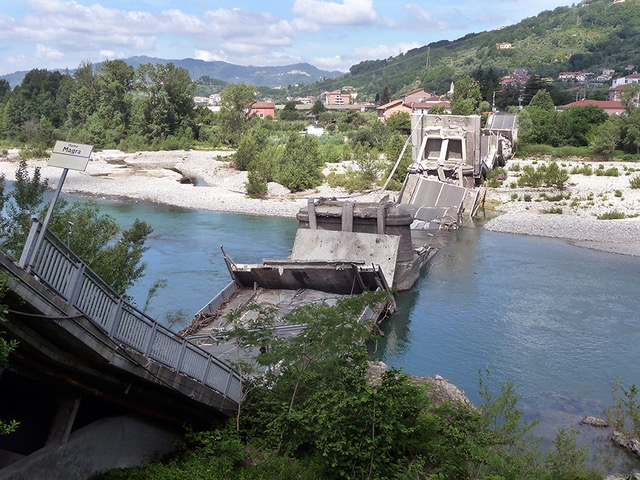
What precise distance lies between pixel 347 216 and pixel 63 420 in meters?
14.7

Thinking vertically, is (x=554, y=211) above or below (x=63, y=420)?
below

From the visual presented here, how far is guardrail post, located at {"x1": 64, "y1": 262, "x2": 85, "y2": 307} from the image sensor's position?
7836mm

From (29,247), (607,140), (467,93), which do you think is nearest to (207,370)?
(29,247)

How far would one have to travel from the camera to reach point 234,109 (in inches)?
3159

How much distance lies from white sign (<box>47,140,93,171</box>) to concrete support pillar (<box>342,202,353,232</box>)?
→ 1520 cm

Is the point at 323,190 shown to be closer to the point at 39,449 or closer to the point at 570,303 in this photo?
the point at 570,303

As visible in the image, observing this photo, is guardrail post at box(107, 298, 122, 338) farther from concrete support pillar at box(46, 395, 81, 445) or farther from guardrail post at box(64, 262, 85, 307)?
concrete support pillar at box(46, 395, 81, 445)

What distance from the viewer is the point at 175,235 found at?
33938 mm

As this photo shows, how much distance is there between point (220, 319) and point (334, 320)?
8161 mm

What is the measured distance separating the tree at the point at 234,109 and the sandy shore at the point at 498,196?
1667 centimetres

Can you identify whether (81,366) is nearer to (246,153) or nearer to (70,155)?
(70,155)

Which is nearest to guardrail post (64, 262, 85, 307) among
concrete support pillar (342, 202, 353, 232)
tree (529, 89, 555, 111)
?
concrete support pillar (342, 202, 353, 232)

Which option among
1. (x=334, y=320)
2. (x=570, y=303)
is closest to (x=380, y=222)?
(x=570, y=303)

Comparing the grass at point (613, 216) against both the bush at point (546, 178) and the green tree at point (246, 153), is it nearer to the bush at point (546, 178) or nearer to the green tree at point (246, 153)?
the bush at point (546, 178)
